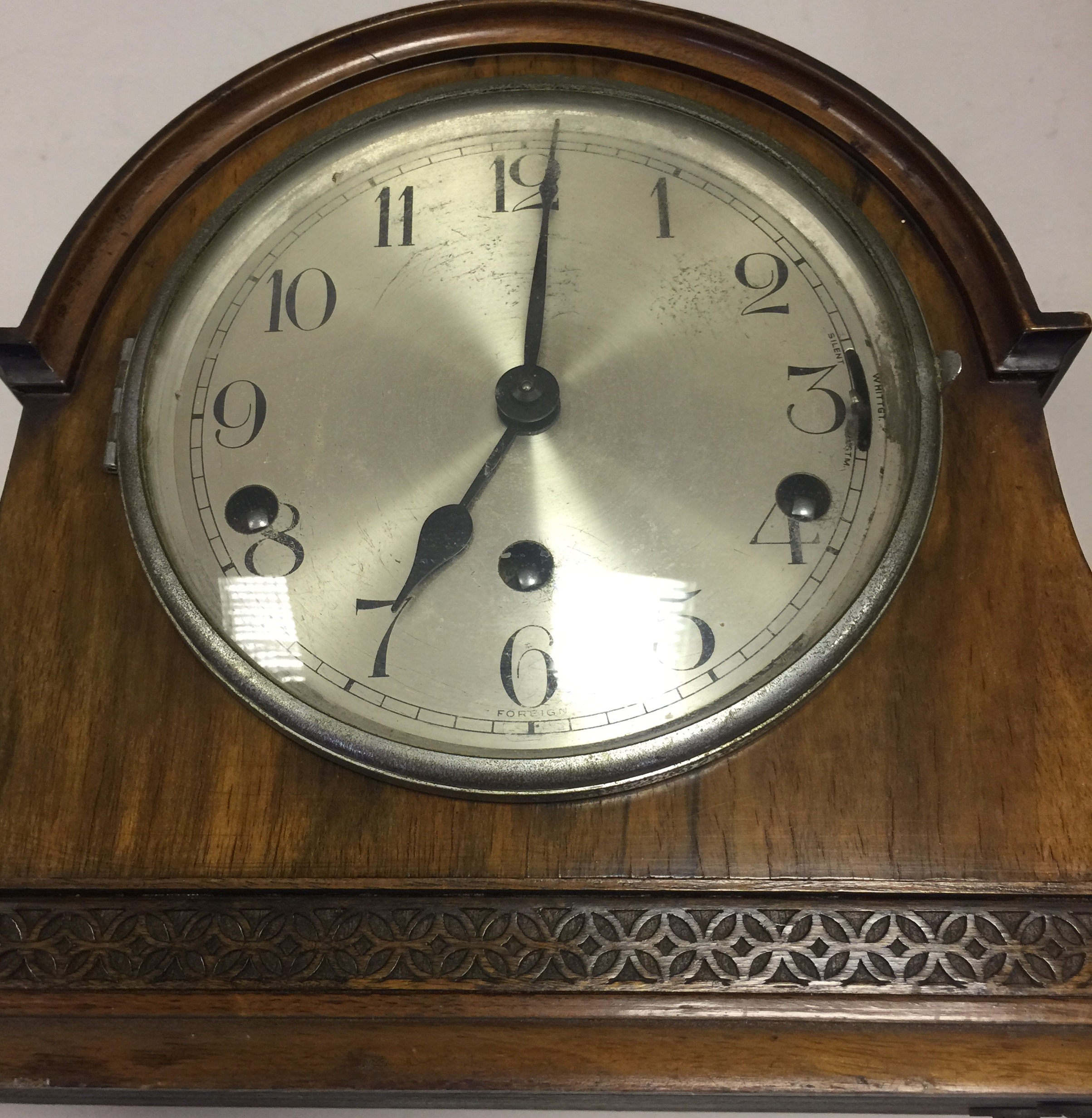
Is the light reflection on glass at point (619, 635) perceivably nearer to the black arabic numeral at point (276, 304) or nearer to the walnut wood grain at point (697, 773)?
the walnut wood grain at point (697, 773)

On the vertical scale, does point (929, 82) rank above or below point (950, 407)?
above

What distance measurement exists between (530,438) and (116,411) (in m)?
0.34

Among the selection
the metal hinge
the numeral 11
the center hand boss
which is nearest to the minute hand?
the center hand boss

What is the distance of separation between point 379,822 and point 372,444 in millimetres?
310

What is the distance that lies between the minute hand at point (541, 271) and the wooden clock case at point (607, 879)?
34 centimetres

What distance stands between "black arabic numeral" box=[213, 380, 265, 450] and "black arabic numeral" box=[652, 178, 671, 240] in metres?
0.37

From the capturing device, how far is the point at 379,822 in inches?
32.6

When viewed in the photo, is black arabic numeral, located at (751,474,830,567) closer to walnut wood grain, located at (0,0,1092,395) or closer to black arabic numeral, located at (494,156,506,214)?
walnut wood grain, located at (0,0,1092,395)

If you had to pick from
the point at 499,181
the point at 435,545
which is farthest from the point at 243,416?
the point at 499,181

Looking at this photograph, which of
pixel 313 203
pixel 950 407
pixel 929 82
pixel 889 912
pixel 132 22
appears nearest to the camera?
pixel 889 912

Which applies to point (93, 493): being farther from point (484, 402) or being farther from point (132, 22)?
point (132, 22)

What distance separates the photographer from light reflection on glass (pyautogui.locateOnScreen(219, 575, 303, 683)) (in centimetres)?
88

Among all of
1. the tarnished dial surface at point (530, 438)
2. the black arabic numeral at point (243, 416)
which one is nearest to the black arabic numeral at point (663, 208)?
the tarnished dial surface at point (530, 438)

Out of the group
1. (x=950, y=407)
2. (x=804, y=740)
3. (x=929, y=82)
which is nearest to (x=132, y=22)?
(x=929, y=82)
